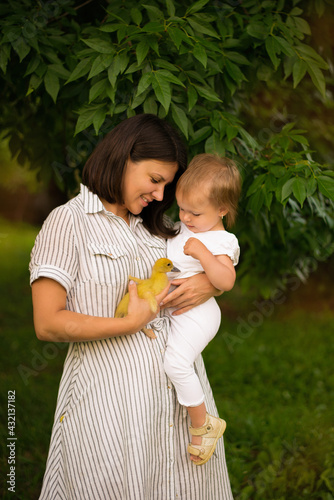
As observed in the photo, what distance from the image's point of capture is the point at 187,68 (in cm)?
259

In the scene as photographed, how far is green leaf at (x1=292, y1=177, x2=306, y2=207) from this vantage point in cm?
237

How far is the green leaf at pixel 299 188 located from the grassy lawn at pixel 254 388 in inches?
97.4

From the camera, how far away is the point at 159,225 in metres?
2.49

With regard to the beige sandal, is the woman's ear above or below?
above

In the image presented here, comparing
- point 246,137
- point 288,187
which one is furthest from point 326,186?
point 246,137

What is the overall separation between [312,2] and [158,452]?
2.56m

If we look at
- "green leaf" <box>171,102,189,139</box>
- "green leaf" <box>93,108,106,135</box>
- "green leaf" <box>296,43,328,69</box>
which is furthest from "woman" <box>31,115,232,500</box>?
"green leaf" <box>296,43,328,69</box>

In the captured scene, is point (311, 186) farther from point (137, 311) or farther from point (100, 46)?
point (100, 46)

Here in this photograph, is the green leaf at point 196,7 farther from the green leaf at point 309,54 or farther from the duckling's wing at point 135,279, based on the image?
the duckling's wing at point 135,279

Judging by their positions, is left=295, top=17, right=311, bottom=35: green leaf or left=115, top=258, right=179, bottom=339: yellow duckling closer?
left=115, top=258, right=179, bottom=339: yellow duckling

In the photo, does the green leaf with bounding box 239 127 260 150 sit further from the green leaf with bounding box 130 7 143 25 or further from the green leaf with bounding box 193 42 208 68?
the green leaf with bounding box 130 7 143 25

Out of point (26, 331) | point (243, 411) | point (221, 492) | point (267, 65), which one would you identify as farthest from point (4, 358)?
point (267, 65)

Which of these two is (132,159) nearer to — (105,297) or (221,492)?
(105,297)

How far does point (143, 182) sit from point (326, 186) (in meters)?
0.84
